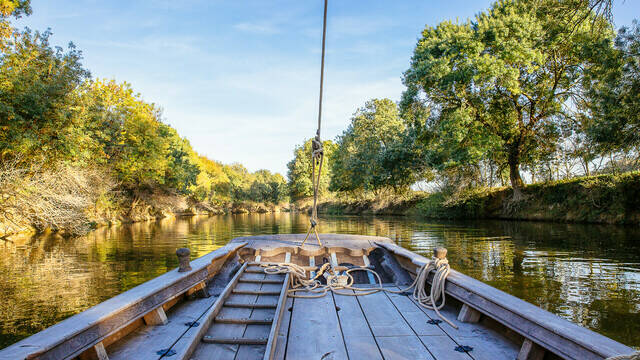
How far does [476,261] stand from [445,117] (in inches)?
440

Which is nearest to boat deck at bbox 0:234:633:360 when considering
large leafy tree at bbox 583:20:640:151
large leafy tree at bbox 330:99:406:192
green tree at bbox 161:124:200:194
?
large leafy tree at bbox 583:20:640:151

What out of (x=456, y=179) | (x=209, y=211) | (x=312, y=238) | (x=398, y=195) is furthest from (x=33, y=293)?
(x=209, y=211)

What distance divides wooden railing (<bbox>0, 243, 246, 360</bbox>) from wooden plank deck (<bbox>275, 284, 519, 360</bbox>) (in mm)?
944

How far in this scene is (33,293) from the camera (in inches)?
194

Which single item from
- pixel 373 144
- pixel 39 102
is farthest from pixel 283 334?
pixel 373 144

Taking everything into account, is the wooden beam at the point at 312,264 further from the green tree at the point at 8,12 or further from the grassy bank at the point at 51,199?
the green tree at the point at 8,12

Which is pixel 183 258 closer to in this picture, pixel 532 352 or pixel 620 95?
pixel 532 352

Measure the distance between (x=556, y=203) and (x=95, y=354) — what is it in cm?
1829

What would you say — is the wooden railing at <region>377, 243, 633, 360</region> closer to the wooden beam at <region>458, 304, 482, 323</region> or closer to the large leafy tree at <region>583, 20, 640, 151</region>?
the wooden beam at <region>458, 304, 482, 323</region>

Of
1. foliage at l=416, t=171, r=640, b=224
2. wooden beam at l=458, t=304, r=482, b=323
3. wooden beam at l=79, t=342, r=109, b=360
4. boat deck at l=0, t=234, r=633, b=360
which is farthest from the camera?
foliage at l=416, t=171, r=640, b=224

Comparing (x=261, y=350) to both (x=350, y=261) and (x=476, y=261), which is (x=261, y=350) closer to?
(x=350, y=261)

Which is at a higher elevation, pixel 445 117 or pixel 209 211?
pixel 445 117

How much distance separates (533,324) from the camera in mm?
1843

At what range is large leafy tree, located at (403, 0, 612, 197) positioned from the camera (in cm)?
1413
